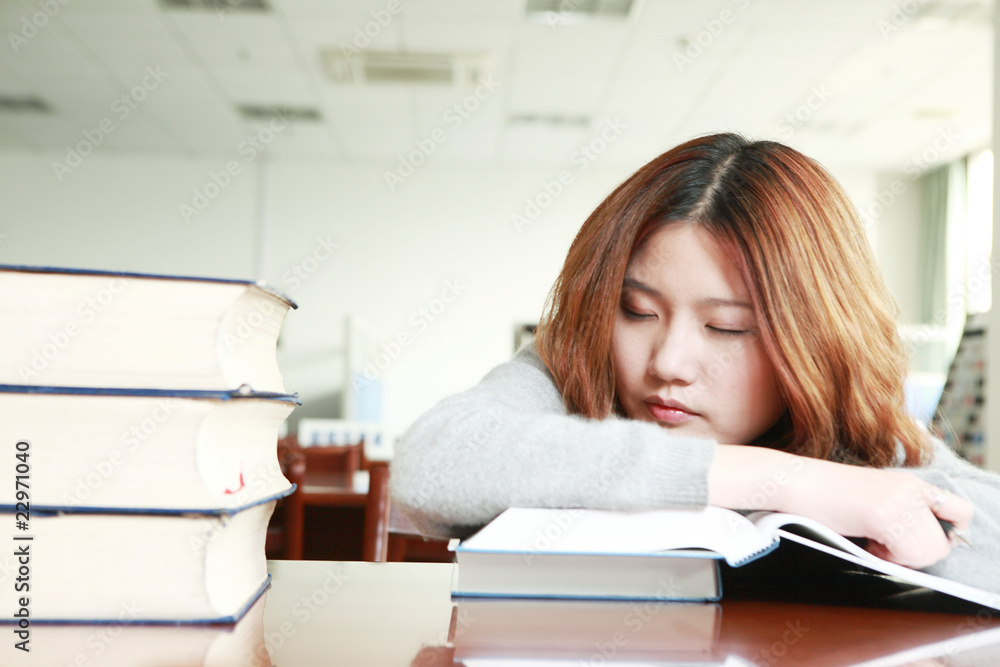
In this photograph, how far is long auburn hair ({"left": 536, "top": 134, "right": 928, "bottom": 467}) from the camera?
0.77m

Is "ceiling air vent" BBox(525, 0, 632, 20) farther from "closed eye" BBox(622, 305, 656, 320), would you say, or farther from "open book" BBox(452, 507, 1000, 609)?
"open book" BBox(452, 507, 1000, 609)

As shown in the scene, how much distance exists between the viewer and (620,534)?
500 millimetres

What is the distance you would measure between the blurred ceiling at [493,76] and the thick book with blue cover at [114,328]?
3592 mm

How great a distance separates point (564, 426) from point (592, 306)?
0.93 ft

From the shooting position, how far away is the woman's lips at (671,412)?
81cm

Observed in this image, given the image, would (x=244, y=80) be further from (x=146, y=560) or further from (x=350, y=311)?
(x=146, y=560)

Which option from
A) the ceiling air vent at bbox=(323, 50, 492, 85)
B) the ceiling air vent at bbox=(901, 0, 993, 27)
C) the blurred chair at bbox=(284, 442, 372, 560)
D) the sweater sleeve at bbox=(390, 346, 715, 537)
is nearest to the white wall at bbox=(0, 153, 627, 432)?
the ceiling air vent at bbox=(323, 50, 492, 85)

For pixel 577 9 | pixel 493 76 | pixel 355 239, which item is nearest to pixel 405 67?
pixel 493 76

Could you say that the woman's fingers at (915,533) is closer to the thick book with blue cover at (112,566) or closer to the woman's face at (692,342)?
the woman's face at (692,342)

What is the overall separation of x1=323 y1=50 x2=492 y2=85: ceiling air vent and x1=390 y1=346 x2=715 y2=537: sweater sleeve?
12.8ft

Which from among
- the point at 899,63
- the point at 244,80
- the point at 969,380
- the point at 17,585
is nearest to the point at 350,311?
the point at 244,80

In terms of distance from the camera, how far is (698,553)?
0.48 metres

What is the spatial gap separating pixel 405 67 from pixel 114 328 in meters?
4.20

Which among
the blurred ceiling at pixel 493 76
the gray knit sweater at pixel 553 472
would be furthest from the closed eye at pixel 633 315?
the blurred ceiling at pixel 493 76
